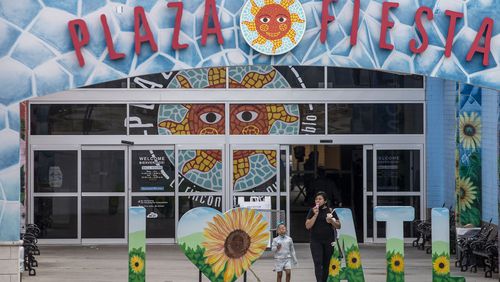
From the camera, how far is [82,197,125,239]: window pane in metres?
28.2

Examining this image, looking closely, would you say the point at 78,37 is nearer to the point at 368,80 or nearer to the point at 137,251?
the point at 137,251

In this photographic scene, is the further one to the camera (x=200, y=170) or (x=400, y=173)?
(x=400, y=173)

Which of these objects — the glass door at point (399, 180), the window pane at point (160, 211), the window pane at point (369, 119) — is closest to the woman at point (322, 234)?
the window pane at point (369, 119)

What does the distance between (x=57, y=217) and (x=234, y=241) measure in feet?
32.1

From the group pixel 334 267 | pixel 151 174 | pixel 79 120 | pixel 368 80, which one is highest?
pixel 368 80

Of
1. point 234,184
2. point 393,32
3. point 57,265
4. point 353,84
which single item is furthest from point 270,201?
point 393,32

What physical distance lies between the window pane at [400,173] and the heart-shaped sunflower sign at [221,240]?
9.19 m

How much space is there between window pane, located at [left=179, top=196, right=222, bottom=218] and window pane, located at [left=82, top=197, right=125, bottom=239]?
1.28 metres

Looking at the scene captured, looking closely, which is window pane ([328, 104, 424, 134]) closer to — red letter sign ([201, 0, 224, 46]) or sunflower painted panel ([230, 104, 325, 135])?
sunflower painted panel ([230, 104, 325, 135])

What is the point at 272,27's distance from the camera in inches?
754

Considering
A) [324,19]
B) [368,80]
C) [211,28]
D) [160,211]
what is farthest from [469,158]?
[211,28]

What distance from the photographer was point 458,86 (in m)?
25.5

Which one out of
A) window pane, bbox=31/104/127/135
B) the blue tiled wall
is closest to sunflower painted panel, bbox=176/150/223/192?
window pane, bbox=31/104/127/135

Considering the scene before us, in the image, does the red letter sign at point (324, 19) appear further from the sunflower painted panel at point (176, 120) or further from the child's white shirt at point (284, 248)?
the sunflower painted panel at point (176, 120)
